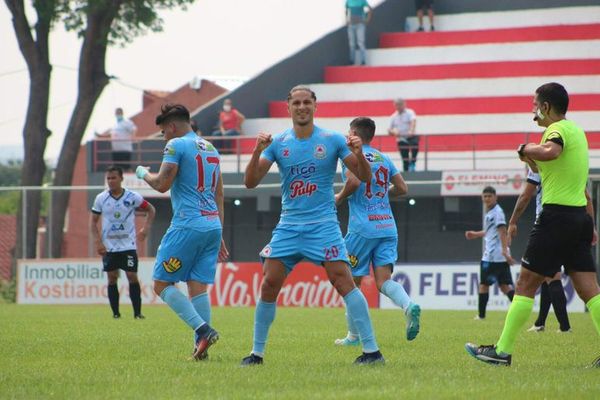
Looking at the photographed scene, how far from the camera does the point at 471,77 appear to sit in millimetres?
37938

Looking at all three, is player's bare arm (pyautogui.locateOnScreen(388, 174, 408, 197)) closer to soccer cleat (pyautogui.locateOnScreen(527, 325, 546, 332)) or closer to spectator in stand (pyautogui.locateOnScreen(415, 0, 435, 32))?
soccer cleat (pyautogui.locateOnScreen(527, 325, 546, 332))

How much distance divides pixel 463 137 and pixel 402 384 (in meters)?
24.9

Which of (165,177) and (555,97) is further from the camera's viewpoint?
(165,177)

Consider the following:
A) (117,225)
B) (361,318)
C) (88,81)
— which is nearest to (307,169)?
(361,318)

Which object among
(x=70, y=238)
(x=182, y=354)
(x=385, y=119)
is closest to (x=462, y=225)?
(x=385, y=119)

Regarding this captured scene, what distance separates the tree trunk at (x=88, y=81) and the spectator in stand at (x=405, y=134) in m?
8.02

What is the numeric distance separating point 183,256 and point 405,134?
20.4 meters

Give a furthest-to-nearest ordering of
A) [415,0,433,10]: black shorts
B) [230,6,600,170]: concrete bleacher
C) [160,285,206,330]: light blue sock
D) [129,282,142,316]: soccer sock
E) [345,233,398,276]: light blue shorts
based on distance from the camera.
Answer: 1. [415,0,433,10]: black shorts
2. [230,6,600,170]: concrete bleacher
3. [129,282,142,316]: soccer sock
4. [345,233,398,276]: light blue shorts
5. [160,285,206,330]: light blue sock

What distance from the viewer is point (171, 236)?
11422 millimetres

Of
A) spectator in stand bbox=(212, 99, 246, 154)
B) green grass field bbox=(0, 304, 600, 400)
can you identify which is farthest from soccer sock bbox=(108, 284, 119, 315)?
spectator in stand bbox=(212, 99, 246, 154)

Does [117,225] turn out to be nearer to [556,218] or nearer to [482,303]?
[482,303]

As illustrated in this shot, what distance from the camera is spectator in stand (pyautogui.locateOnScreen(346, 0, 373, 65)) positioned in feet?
126

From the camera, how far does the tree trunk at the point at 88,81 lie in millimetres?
35031

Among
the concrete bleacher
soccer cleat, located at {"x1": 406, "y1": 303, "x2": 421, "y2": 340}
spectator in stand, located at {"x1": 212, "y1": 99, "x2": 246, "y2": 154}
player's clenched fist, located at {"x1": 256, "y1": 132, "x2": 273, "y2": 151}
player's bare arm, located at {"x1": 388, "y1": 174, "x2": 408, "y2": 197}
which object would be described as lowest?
soccer cleat, located at {"x1": 406, "y1": 303, "x2": 421, "y2": 340}
